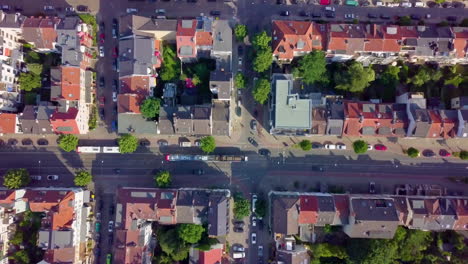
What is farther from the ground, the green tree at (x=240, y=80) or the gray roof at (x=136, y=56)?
the gray roof at (x=136, y=56)

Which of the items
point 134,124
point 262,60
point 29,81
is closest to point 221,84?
point 262,60

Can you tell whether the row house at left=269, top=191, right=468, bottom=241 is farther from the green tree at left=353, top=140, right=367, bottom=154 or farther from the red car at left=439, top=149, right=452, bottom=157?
the red car at left=439, top=149, right=452, bottom=157

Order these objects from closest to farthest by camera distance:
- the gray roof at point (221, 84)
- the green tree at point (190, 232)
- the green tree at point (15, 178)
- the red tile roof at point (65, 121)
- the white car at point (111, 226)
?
the green tree at point (190, 232) < the gray roof at point (221, 84) < the red tile roof at point (65, 121) < the green tree at point (15, 178) < the white car at point (111, 226)

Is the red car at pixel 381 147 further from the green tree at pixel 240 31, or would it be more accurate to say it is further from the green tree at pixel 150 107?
the green tree at pixel 150 107

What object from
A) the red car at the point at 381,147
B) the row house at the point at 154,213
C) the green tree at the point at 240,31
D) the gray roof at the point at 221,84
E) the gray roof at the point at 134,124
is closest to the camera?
the row house at the point at 154,213

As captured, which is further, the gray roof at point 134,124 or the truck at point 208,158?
the truck at point 208,158

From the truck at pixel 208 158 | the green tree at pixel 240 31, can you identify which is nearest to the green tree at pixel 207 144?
the truck at pixel 208 158

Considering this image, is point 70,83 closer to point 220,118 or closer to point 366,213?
point 220,118

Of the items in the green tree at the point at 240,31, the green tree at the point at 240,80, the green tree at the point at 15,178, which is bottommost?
the green tree at the point at 15,178
